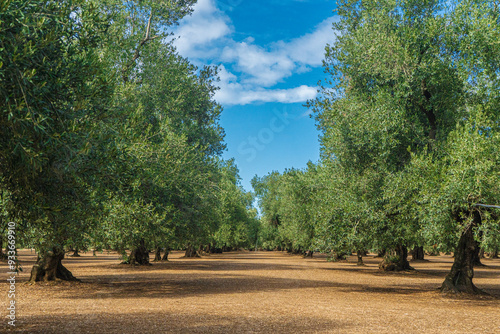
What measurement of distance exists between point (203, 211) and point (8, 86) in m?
26.0

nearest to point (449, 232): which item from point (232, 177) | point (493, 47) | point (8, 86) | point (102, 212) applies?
point (493, 47)

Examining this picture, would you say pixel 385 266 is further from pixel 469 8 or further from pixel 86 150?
pixel 86 150

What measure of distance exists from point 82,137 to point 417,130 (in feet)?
59.9

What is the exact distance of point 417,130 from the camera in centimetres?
2278

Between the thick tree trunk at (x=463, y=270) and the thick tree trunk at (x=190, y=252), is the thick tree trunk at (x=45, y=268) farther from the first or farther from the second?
the thick tree trunk at (x=190, y=252)

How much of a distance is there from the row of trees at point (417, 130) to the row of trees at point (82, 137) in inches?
429

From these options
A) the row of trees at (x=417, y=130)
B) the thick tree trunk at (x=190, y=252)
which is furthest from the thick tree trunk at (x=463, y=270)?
the thick tree trunk at (x=190, y=252)

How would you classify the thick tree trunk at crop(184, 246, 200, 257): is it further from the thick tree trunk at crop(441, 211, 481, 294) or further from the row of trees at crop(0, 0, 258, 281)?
the thick tree trunk at crop(441, 211, 481, 294)

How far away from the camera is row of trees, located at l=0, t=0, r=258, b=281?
8.52m

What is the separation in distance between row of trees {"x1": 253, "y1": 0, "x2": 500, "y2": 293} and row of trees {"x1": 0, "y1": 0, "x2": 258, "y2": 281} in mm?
10891

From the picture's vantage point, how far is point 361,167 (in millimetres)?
23875

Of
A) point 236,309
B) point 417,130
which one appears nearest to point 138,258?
point 236,309

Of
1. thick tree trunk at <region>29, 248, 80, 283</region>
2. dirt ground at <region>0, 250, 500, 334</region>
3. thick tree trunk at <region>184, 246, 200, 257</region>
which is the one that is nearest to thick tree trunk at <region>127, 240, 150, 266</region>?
dirt ground at <region>0, 250, 500, 334</region>

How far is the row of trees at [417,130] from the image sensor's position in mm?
19000
